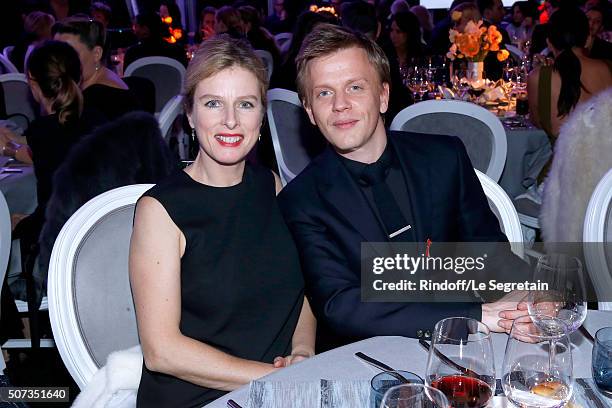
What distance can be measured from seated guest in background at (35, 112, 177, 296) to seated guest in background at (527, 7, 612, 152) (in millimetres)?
2408

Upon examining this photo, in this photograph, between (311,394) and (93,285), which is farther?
(93,285)

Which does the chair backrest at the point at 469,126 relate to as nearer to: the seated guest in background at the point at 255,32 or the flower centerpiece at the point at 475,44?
the flower centerpiece at the point at 475,44

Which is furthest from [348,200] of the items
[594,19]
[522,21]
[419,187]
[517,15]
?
[517,15]

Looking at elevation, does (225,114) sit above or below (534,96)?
above

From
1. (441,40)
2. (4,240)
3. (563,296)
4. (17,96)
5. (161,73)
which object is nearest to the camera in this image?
(563,296)

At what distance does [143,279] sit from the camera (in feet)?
5.47

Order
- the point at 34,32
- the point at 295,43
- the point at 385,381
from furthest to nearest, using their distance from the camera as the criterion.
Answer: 1. the point at 34,32
2. the point at 295,43
3. the point at 385,381

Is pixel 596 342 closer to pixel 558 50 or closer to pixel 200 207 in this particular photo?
pixel 200 207

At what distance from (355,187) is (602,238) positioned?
0.73m

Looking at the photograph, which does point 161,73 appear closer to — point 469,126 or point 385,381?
point 469,126

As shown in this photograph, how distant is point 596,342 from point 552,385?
171mm

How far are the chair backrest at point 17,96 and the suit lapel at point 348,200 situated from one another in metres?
3.96

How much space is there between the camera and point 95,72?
3.87 metres

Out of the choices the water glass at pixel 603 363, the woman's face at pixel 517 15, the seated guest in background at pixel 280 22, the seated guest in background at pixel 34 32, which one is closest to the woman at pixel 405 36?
the seated guest in background at pixel 34 32
